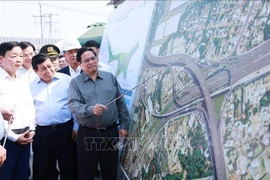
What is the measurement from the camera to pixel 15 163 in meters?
2.81

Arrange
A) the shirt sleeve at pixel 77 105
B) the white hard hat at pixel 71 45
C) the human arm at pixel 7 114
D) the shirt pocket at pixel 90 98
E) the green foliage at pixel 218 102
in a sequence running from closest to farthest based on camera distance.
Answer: the green foliage at pixel 218 102 → the human arm at pixel 7 114 → the shirt sleeve at pixel 77 105 → the shirt pocket at pixel 90 98 → the white hard hat at pixel 71 45

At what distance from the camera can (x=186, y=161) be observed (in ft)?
6.45

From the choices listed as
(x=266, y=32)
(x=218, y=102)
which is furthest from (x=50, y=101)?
(x=266, y=32)

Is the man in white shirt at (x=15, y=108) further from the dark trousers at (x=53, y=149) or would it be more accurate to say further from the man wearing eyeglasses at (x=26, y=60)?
the man wearing eyeglasses at (x=26, y=60)

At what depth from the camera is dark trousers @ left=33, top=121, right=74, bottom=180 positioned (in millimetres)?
3207

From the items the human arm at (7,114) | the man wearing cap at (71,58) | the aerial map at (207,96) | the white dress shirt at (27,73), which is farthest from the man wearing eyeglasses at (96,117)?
the white dress shirt at (27,73)

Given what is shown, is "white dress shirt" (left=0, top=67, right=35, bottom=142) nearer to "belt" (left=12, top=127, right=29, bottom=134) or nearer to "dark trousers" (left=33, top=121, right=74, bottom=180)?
"belt" (left=12, top=127, right=29, bottom=134)

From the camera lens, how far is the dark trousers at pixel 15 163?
2722mm

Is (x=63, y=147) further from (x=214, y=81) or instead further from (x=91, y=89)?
(x=214, y=81)

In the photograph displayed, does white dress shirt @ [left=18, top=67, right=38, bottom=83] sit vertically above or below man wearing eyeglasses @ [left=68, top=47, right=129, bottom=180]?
above

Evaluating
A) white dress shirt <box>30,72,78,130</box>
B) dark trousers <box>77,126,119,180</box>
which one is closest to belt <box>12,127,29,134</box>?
white dress shirt <box>30,72,78,130</box>

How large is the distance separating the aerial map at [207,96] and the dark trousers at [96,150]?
0.65ft

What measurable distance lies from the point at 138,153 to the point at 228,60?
1330mm

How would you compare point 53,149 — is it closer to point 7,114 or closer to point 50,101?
point 50,101
